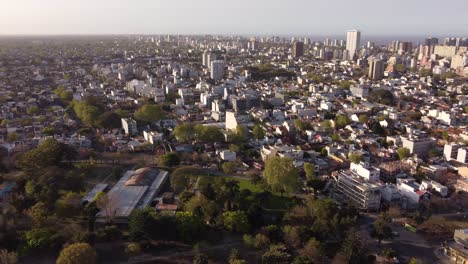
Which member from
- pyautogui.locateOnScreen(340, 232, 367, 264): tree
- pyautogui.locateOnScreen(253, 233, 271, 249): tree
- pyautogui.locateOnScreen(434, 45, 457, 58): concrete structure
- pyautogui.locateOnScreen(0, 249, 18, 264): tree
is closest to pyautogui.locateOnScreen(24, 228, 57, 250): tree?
pyautogui.locateOnScreen(0, 249, 18, 264): tree

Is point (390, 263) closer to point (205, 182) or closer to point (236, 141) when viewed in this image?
point (205, 182)

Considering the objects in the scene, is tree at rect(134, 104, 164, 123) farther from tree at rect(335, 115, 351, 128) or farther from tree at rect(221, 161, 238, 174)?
tree at rect(335, 115, 351, 128)

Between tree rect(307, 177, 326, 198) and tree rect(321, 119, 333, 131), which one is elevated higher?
tree rect(321, 119, 333, 131)

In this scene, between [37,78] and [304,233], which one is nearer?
[304,233]

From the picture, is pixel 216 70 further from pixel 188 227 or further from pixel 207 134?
pixel 188 227

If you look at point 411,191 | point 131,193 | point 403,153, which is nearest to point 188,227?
point 131,193

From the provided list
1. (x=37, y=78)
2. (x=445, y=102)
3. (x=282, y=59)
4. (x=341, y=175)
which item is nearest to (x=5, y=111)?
(x=37, y=78)
